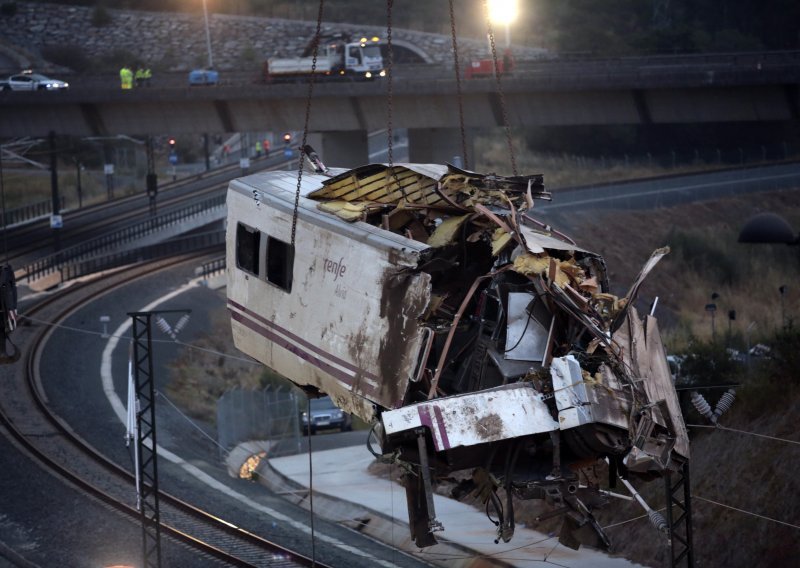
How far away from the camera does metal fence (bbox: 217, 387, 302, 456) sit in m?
32.7

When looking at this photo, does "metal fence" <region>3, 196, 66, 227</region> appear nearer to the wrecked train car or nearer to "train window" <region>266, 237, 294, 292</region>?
"train window" <region>266, 237, 294, 292</region>

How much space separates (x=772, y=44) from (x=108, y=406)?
54.7 metres

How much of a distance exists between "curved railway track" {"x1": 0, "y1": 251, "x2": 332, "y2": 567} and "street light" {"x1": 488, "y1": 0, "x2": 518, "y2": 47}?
112 ft

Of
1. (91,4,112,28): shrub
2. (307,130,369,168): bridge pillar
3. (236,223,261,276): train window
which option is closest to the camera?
(236,223,261,276): train window

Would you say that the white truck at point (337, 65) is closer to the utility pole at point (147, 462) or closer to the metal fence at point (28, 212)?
the metal fence at point (28, 212)

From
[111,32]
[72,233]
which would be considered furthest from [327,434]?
[111,32]

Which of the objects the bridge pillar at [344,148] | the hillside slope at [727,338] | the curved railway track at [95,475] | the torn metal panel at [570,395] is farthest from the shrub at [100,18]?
the torn metal panel at [570,395]

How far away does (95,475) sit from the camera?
92.1 feet

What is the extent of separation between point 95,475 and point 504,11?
145 ft

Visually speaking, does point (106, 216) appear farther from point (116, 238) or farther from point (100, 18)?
point (100, 18)

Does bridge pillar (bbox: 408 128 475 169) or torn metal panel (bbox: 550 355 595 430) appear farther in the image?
bridge pillar (bbox: 408 128 475 169)

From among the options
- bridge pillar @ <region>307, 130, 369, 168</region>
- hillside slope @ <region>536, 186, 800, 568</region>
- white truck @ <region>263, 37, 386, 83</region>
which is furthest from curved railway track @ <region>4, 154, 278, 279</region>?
hillside slope @ <region>536, 186, 800, 568</region>

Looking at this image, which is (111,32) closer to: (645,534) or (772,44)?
(772,44)

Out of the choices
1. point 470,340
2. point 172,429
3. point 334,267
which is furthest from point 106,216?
point 470,340
